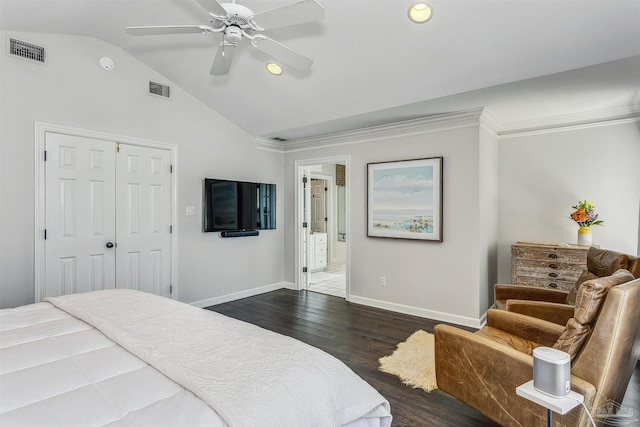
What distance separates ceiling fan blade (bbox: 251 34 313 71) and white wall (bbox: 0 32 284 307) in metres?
2.25

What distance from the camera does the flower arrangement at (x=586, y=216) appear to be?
3.72m

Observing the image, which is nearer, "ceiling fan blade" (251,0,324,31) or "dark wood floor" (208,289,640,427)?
"ceiling fan blade" (251,0,324,31)

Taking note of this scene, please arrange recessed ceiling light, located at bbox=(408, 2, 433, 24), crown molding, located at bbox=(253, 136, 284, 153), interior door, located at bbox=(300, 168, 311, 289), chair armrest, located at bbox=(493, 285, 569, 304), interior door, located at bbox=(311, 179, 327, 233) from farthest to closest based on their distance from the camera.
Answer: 1. interior door, located at bbox=(311, 179, 327, 233)
2. interior door, located at bbox=(300, 168, 311, 289)
3. crown molding, located at bbox=(253, 136, 284, 153)
4. chair armrest, located at bbox=(493, 285, 569, 304)
5. recessed ceiling light, located at bbox=(408, 2, 433, 24)

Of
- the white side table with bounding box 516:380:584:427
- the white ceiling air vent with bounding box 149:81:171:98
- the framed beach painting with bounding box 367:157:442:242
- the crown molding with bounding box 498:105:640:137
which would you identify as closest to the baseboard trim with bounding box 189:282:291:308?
the framed beach painting with bounding box 367:157:442:242

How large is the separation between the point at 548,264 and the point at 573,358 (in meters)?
2.38

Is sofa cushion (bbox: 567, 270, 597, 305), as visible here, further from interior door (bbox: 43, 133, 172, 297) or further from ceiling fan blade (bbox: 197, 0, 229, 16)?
interior door (bbox: 43, 133, 172, 297)

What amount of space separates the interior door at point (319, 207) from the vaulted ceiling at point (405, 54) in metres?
3.62

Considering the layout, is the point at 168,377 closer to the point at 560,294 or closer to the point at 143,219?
the point at 143,219

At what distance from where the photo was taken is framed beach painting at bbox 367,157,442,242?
4.05m

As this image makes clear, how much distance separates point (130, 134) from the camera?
376 centimetres

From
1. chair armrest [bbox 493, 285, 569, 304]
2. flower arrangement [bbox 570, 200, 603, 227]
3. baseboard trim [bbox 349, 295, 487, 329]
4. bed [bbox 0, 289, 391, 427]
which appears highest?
flower arrangement [bbox 570, 200, 603, 227]

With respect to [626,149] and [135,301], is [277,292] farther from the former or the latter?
[626,149]

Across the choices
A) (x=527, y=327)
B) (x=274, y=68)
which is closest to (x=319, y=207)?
(x=274, y=68)

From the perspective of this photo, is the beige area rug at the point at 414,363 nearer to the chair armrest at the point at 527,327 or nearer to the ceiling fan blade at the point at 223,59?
the chair armrest at the point at 527,327
